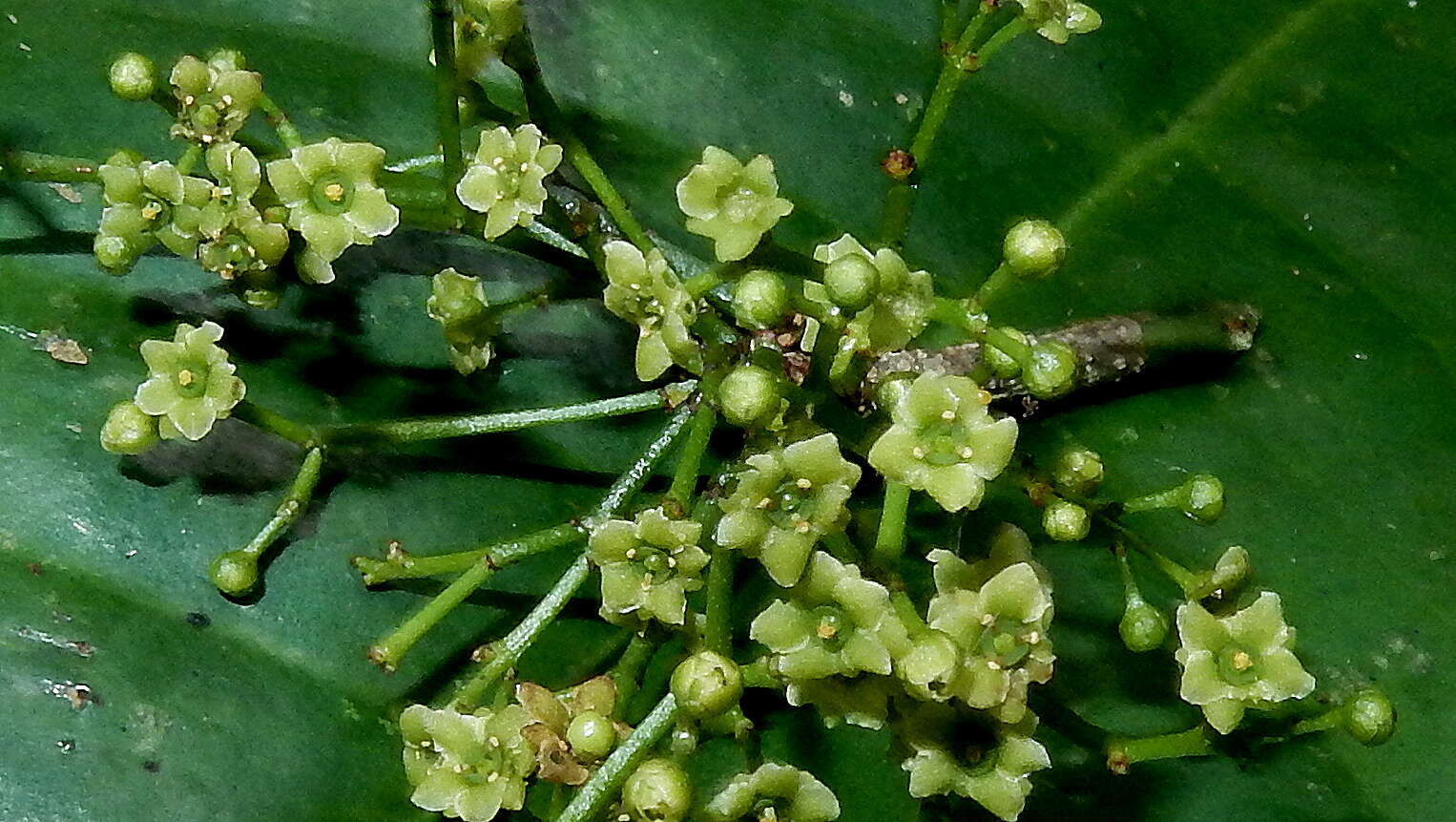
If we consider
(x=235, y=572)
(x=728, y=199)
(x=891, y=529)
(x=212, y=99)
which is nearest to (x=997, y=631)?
(x=891, y=529)

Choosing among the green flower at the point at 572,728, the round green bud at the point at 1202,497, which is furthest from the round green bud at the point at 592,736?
the round green bud at the point at 1202,497

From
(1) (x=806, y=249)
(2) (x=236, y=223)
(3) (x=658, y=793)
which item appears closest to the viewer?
(3) (x=658, y=793)

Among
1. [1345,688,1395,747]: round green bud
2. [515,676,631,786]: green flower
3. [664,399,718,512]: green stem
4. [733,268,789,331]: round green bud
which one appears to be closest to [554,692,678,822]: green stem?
[515,676,631,786]: green flower

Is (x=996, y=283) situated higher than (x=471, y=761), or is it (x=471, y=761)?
(x=996, y=283)

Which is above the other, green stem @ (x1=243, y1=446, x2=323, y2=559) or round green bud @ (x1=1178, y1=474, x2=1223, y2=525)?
round green bud @ (x1=1178, y1=474, x2=1223, y2=525)

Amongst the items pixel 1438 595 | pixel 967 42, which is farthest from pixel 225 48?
pixel 1438 595

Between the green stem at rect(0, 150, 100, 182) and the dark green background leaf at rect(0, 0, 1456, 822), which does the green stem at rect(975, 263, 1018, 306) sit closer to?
the dark green background leaf at rect(0, 0, 1456, 822)

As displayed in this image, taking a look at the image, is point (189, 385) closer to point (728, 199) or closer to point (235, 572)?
point (235, 572)
